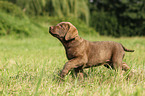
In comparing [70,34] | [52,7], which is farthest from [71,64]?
[52,7]

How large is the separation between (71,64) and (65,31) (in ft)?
1.75

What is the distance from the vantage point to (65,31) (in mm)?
2791

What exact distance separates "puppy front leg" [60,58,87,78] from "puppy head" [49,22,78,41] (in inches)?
13.3

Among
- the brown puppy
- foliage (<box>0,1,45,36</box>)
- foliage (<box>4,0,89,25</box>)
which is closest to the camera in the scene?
the brown puppy

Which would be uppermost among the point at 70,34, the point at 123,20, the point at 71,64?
the point at 70,34

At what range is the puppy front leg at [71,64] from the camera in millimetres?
2583

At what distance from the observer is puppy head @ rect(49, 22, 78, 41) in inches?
107

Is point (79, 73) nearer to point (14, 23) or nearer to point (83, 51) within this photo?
point (83, 51)

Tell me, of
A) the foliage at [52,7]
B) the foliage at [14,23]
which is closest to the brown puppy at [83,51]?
the foliage at [14,23]

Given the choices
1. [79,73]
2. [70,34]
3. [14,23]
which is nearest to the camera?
[70,34]

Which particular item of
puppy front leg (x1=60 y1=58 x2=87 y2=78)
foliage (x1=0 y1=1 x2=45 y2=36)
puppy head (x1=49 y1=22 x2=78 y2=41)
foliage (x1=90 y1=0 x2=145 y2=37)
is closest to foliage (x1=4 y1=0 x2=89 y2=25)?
foliage (x1=0 y1=1 x2=45 y2=36)

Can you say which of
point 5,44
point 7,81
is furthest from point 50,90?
point 5,44

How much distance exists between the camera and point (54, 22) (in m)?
12.3

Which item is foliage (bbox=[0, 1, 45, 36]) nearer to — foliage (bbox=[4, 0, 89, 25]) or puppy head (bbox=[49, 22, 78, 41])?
foliage (bbox=[4, 0, 89, 25])
